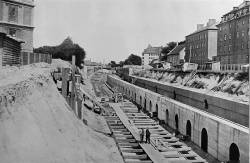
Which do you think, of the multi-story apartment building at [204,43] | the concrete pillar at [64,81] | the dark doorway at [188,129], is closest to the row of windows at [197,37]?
the multi-story apartment building at [204,43]

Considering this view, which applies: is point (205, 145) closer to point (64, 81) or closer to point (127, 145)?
point (127, 145)

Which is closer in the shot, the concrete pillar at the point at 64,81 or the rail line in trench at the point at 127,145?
the rail line in trench at the point at 127,145

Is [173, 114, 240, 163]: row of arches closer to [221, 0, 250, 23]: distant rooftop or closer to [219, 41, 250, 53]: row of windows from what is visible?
[219, 41, 250, 53]: row of windows

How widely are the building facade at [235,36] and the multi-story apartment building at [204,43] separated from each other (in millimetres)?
7965

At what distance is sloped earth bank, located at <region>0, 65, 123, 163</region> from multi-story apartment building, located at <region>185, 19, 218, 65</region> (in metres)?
→ 51.6

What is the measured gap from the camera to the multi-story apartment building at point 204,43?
228 feet

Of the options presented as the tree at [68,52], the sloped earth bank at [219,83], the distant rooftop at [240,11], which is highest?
the distant rooftop at [240,11]

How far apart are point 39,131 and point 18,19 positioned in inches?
1093

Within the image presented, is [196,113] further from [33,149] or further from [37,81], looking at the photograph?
[33,149]

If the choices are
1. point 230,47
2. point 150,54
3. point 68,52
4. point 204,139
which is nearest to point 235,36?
point 230,47

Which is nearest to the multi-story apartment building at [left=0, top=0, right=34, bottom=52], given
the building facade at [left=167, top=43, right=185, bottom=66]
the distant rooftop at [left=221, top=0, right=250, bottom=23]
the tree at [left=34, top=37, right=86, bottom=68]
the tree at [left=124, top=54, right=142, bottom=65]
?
the distant rooftop at [left=221, top=0, right=250, bottom=23]

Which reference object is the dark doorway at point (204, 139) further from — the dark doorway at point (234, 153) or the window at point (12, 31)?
the window at point (12, 31)

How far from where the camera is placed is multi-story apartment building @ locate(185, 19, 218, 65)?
228 feet

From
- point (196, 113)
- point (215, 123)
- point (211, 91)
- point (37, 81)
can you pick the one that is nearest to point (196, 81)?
Result: point (211, 91)
